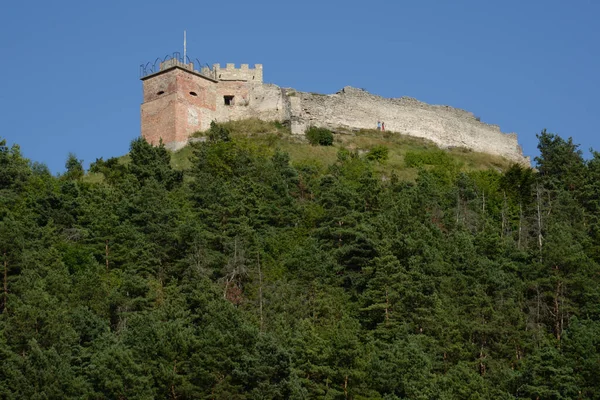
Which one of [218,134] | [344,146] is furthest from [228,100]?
[344,146]

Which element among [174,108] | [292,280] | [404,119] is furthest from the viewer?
[404,119]

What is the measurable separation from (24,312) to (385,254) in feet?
40.1

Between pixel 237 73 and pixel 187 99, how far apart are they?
4.15 meters

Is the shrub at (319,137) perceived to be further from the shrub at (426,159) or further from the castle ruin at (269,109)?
the shrub at (426,159)

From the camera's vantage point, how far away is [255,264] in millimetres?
40188

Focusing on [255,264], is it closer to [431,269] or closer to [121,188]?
[431,269]

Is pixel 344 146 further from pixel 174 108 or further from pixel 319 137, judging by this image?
pixel 174 108

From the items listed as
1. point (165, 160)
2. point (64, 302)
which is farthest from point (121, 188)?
point (64, 302)

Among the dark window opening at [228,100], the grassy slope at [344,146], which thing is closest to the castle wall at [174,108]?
the grassy slope at [344,146]

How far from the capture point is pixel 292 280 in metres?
38.8

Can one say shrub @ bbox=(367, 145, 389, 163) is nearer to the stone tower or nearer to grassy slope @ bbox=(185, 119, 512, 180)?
grassy slope @ bbox=(185, 119, 512, 180)

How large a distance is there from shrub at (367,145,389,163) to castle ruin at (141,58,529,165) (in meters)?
3.32

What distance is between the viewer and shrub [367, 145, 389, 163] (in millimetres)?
55594

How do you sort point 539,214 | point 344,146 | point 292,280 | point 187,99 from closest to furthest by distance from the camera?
point 292,280 → point 539,214 → point 187,99 → point 344,146
